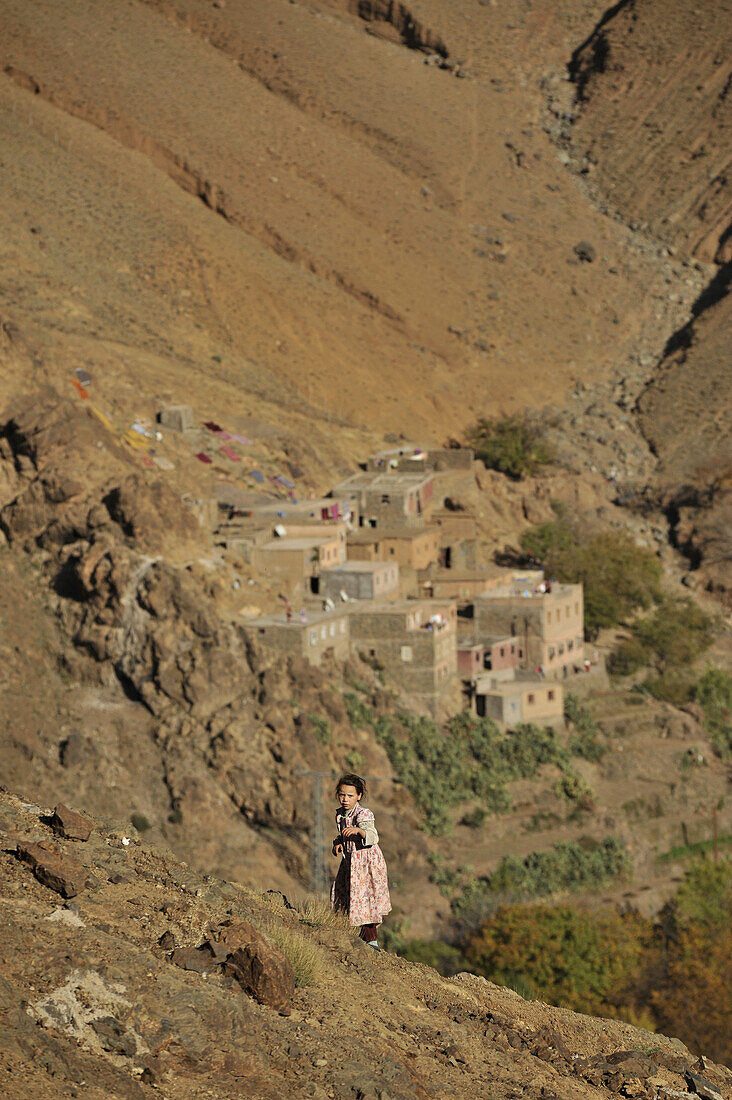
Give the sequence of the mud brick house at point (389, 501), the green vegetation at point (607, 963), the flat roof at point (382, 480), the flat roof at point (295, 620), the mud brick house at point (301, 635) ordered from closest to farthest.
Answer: the green vegetation at point (607, 963) → the mud brick house at point (301, 635) → the flat roof at point (295, 620) → the mud brick house at point (389, 501) → the flat roof at point (382, 480)

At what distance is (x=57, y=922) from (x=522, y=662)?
35522 mm

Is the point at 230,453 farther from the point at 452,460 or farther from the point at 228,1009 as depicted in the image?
the point at 228,1009

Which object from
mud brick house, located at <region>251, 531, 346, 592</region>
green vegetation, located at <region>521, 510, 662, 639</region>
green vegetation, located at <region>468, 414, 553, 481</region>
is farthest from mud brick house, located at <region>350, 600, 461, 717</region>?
green vegetation, located at <region>468, 414, 553, 481</region>

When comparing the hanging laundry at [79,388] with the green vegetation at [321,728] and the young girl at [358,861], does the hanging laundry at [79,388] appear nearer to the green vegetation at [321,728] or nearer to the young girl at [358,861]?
the green vegetation at [321,728]

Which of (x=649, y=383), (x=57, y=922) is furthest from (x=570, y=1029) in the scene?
(x=649, y=383)

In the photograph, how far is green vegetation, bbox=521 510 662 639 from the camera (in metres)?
50.9

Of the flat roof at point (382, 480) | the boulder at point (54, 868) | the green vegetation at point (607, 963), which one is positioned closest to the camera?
the boulder at point (54, 868)

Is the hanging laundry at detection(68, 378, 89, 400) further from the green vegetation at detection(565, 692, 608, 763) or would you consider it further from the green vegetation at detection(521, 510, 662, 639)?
the green vegetation at detection(565, 692, 608, 763)

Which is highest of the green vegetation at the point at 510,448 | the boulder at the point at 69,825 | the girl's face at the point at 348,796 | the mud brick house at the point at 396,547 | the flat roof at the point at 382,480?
the green vegetation at the point at 510,448

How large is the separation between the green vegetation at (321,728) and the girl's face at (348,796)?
26.2m

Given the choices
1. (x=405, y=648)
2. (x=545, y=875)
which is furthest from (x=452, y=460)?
(x=545, y=875)

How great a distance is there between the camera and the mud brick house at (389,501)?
49.2 m

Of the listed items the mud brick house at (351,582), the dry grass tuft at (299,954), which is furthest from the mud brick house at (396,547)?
the dry grass tuft at (299,954)

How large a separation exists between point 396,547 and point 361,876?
35.4 meters
